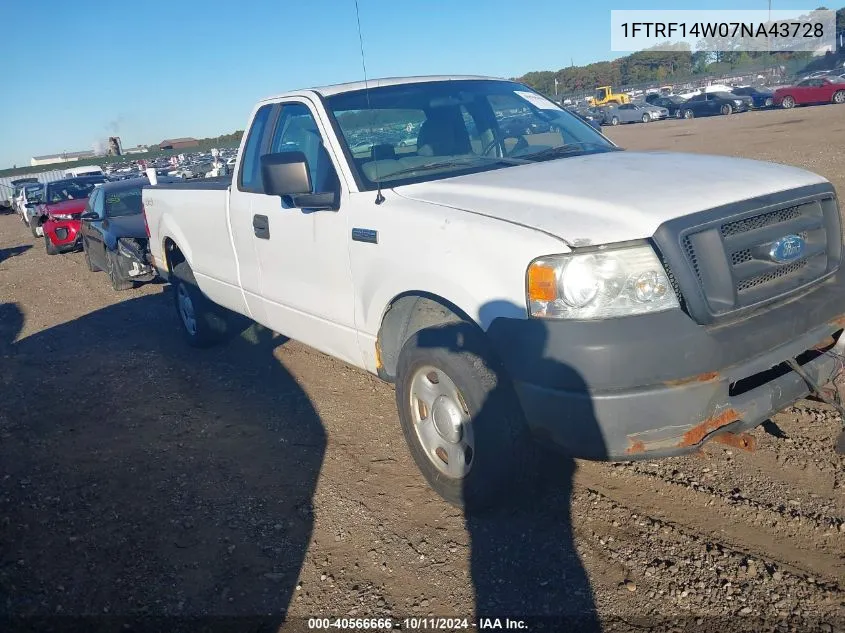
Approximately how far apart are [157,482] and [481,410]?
225 centimetres

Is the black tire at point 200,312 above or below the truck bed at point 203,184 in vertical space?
below

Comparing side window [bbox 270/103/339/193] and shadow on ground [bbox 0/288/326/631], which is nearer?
shadow on ground [bbox 0/288/326/631]

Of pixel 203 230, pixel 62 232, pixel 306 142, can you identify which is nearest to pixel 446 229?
pixel 306 142

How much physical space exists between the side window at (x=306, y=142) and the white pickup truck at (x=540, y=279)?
23mm

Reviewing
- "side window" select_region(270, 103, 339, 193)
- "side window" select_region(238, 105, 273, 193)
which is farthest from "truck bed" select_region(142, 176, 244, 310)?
"side window" select_region(270, 103, 339, 193)

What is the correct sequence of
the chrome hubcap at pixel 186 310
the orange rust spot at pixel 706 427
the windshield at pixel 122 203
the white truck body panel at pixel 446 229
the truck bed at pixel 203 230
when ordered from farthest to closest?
the windshield at pixel 122 203, the chrome hubcap at pixel 186 310, the truck bed at pixel 203 230, the white truck body panel at pixel 446 229, the orange rust spot at pixel 706 427

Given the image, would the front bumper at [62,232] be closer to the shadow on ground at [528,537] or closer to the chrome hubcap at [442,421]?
the chrome hubcap at [442,421]

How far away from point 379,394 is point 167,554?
2.14m

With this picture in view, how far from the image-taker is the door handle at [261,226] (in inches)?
185

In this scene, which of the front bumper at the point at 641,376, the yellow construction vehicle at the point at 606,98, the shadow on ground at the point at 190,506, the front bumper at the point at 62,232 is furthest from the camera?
the yellow construction vehicle at the point at 606,98

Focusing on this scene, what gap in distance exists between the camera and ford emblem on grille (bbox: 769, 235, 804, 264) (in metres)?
3.02

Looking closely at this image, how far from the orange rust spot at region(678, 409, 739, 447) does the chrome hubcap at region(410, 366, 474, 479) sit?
0.94 m

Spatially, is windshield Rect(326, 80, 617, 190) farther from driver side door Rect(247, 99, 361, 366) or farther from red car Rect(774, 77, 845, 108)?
red car Rect(774, 77, 845, 108)

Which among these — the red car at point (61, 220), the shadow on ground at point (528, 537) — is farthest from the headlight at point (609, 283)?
the red car at point (61, 220)
